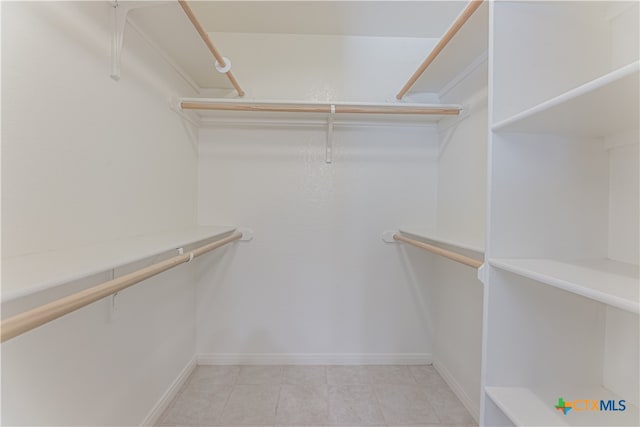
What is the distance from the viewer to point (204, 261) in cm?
194

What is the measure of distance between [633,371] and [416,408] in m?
1.03

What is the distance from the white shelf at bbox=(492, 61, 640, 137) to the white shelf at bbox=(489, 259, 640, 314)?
0.38 m

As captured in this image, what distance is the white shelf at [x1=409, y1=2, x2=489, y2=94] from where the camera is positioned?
3.82 feet

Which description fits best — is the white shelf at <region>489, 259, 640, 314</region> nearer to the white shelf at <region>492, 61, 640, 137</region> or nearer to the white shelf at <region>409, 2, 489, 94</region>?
the white shelf at <region>492, 61, 640, 137</region>

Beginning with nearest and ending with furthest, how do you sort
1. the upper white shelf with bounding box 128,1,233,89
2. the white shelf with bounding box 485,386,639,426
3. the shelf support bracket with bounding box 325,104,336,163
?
1. the white shelf with bounding box 485,386,639,426
2. the upper white shelf with bounding box 128,1,233,89
3. the shelf support bracket with bounding box 325,104,336,163

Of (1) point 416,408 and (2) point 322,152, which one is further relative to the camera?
(2) point 322,152

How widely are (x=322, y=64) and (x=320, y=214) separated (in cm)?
104

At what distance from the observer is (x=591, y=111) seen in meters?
0.67

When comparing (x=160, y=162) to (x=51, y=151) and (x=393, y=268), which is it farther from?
(x=393, y=268)

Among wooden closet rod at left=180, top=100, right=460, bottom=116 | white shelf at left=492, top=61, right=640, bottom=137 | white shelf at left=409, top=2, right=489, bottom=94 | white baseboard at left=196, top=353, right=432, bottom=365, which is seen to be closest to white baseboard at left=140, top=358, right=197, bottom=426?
white baseboard at left=196, top=353, right=432, bottom=365

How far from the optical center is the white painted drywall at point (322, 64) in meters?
1.93

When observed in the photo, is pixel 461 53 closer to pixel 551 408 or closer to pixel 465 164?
pixel 465 164

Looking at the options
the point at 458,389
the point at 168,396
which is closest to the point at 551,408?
the point at 458,389

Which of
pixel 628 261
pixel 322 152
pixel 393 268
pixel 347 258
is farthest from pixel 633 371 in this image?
pixel 322 152
